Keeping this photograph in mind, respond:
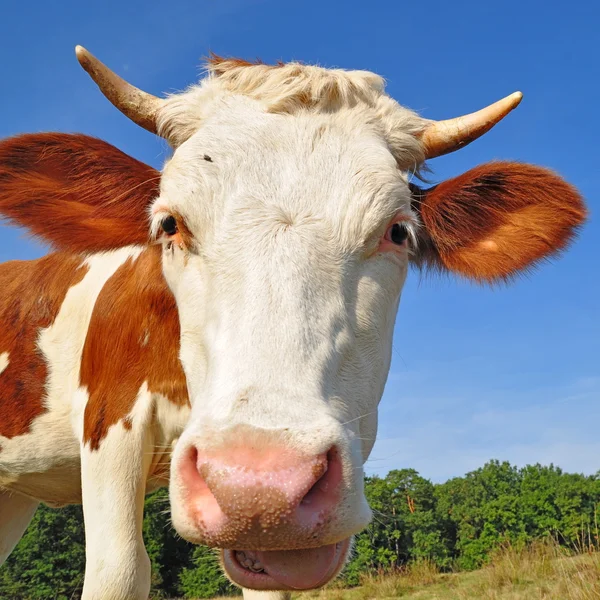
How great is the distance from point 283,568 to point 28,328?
401 cm

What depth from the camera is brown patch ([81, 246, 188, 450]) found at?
4070 millimetres

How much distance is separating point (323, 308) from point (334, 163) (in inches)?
31.3

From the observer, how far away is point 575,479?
20.6 meters

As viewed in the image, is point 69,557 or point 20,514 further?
point 69,557

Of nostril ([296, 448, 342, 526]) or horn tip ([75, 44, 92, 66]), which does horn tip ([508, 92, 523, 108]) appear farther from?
nostril ([296, 448, 342, 526])

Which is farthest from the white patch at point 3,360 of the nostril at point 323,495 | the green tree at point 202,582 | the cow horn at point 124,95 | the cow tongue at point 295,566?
the green tree at point 202,582

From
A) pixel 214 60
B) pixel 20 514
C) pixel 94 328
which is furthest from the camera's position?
pixel 20 514

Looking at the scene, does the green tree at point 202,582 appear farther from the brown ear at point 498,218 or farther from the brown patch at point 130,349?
the brown ear at point 498,218

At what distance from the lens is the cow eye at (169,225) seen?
3.00m

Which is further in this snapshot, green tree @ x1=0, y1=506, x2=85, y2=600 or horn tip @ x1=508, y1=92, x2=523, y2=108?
green tree @ x1=0, y1=506, x2=85, y2=600

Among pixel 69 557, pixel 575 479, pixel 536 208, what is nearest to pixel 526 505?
pixel 575 479

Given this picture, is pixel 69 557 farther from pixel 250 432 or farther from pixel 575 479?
pixel 250 432

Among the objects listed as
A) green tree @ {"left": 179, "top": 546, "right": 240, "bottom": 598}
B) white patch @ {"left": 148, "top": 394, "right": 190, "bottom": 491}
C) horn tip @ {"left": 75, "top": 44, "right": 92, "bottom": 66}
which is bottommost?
green tree @ {"left": 179, "top": 546, "right": 240, "bottom": 598}

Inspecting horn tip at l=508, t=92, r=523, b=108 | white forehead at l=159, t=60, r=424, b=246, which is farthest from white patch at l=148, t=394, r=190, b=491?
horn tip at l=508, t=92, r=523, b=108
